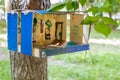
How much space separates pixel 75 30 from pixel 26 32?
0.28m

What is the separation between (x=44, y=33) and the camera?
113 cm

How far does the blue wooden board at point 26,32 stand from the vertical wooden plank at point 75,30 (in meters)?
0.25

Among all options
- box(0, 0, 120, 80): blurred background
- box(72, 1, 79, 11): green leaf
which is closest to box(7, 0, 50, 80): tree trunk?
box(72, 1, 79, 11): green leaf

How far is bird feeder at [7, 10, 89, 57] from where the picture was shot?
1.04m

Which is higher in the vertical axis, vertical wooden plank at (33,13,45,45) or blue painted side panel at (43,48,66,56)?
vertical wooden plank at (33,13,45,45)

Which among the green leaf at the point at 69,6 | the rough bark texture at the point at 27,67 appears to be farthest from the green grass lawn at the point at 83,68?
the green leaf at the point at 69,6

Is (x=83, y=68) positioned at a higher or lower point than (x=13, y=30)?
lower

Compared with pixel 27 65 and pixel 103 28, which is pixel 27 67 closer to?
pixel 27 65

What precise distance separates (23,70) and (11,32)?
30cm

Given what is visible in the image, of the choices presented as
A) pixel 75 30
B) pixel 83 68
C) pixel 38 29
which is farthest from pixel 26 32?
pixel 83 68

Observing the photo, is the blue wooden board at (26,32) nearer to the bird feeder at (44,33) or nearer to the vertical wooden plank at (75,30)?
the bird feeder at (44,33)

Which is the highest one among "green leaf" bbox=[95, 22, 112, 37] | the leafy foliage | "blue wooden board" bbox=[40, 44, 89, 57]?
the leafy foliage

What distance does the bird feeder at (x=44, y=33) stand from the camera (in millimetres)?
1042

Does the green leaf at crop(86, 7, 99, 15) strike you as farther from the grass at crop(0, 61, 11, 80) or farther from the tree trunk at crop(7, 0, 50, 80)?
the grass at crop(0, 61, 11, 80)
